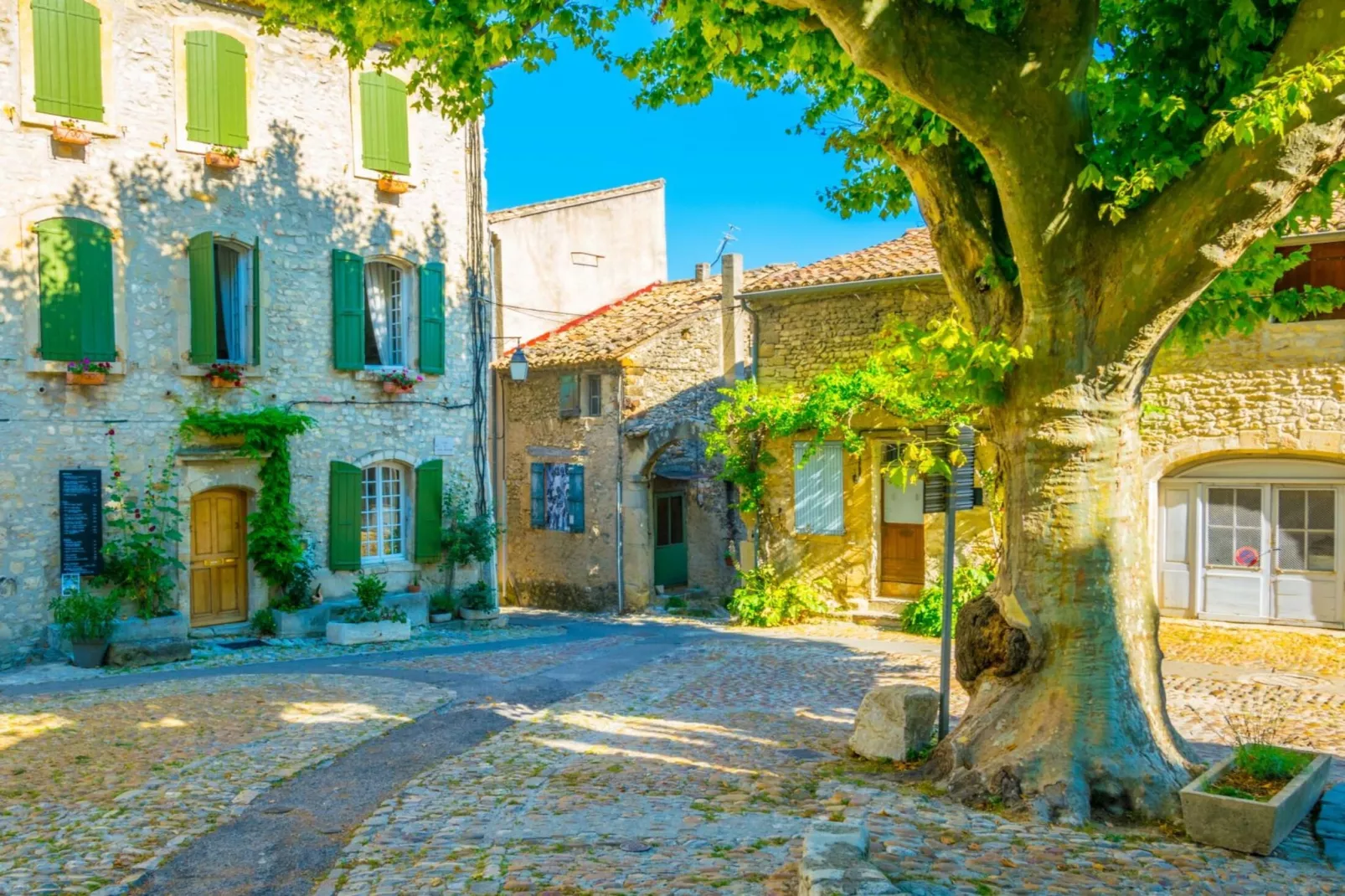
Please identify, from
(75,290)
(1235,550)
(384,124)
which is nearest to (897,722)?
(1235,550)

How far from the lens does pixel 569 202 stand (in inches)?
893

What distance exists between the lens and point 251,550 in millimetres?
14773

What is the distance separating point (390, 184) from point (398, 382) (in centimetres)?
287

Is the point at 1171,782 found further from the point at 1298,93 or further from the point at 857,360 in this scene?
the point at 857,360

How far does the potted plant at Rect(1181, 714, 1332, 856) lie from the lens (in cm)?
569

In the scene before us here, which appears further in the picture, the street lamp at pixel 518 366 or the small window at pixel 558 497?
the small window at pixel 558 497

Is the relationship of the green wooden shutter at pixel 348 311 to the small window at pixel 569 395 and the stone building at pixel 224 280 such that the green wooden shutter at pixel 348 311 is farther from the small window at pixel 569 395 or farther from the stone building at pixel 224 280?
the small window at pixel 569 395

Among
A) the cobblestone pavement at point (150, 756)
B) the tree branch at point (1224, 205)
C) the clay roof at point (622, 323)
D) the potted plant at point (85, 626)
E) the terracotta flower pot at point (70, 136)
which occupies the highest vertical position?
the terracotta flower pot at point (70, 136)

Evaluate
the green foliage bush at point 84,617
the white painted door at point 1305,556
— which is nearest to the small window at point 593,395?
the green foliage bush at point 84,617

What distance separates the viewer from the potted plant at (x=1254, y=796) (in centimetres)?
569

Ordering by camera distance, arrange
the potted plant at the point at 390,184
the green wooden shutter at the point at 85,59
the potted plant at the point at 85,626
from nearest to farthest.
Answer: the potted plant at the point at 85,626 → the green wooden shutter at the point at 85,59 → the potted plant at the point at 390,184

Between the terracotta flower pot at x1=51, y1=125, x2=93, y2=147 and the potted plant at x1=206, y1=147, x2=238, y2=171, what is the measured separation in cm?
144

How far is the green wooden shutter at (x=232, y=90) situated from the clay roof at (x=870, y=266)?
7.53 meters

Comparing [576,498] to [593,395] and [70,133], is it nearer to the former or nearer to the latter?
[593,395]
